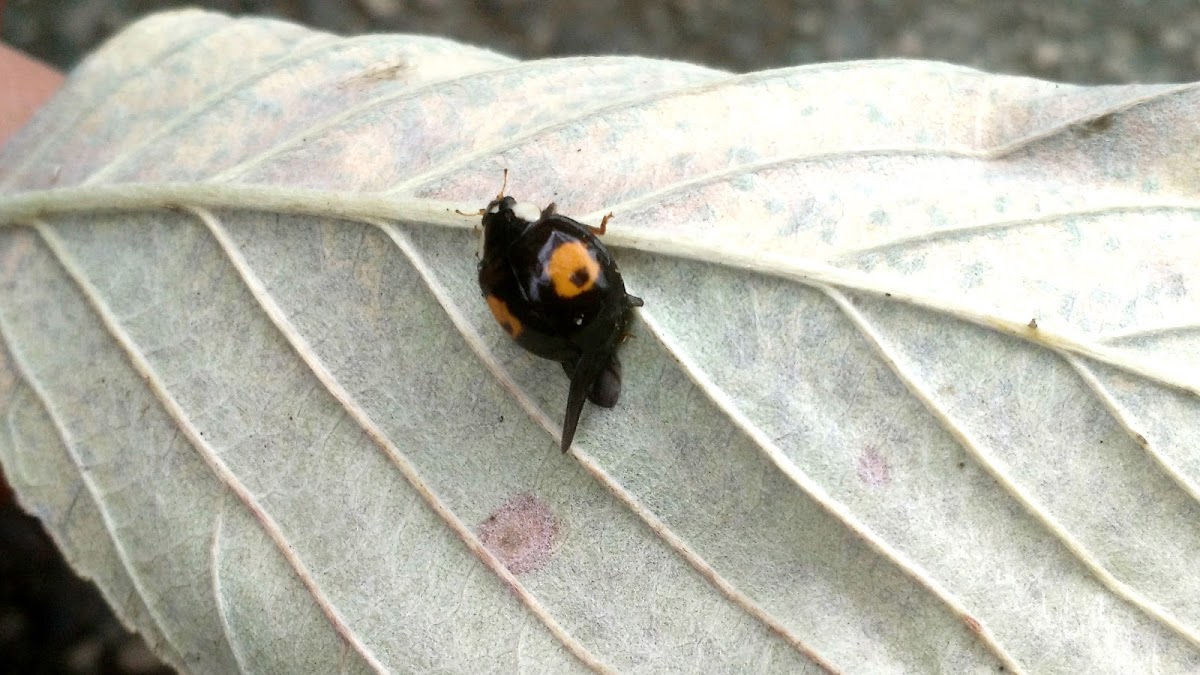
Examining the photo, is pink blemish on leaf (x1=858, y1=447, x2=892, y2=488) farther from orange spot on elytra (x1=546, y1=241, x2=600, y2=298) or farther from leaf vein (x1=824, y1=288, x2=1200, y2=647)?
orange spot on elytra (x1=546, y1=241, x2=600, y2=298)

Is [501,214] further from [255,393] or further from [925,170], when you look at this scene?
[925,170]

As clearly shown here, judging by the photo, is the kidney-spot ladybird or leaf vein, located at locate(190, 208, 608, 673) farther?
leaf vein, located at locate(190, 208, 608, 673)

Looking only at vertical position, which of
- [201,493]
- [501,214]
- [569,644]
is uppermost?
[501,214]

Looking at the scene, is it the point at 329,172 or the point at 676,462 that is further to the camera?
the point at 329,172

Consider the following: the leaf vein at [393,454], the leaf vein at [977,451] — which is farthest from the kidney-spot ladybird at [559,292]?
the leaf vein at [977,451]

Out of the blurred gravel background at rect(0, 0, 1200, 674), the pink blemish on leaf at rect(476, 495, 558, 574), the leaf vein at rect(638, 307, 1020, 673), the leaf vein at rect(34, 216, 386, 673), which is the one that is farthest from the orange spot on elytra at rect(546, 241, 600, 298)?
the blurred gravel background at rect(0, 0, 1200, 674)

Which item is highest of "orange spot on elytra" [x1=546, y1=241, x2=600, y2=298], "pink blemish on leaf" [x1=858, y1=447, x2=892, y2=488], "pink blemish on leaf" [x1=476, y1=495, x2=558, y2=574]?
"orange spot on elytra" [x1=546, y1=241, x2=600, y2=298]

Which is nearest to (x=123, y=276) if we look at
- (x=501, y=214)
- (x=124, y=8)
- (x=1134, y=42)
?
(x=501, y=214)
